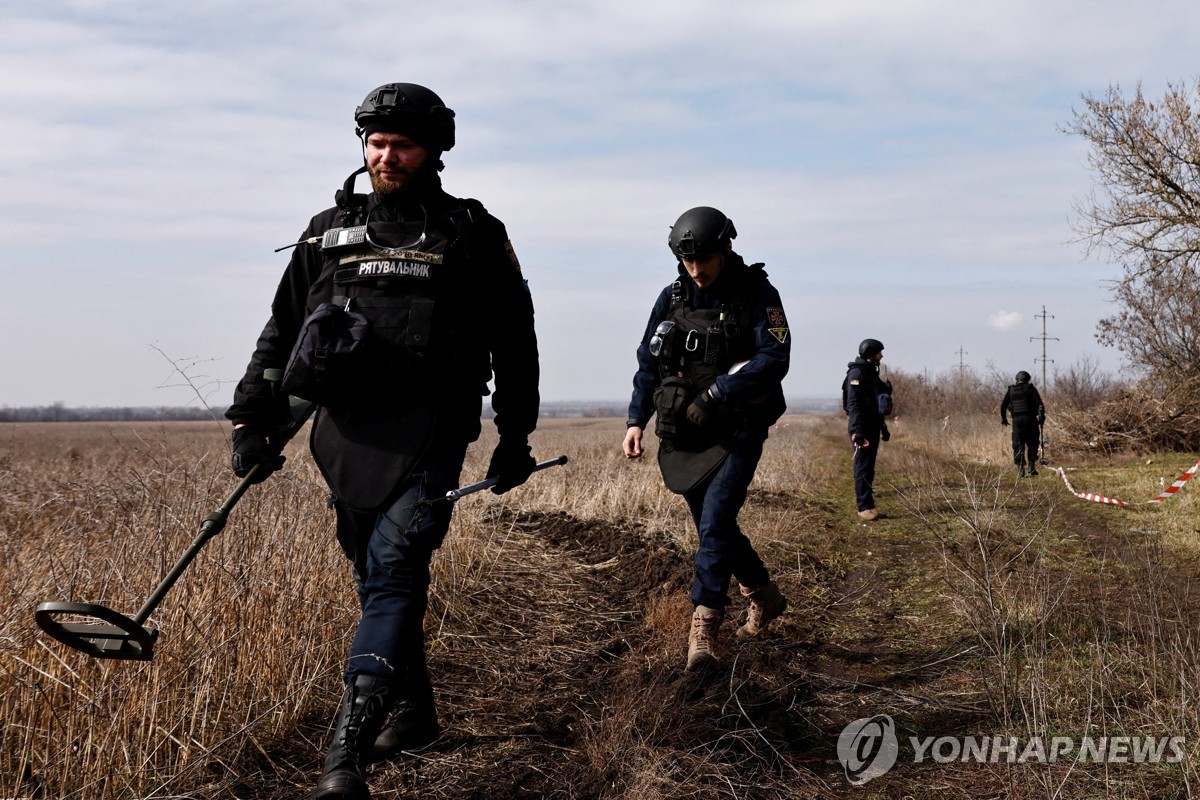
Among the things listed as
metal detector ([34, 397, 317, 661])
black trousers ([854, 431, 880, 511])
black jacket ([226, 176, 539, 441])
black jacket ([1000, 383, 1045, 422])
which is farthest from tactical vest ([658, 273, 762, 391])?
black jacket ([1000, 383, 1045, 422])

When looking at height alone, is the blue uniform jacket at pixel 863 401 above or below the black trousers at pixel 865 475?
above

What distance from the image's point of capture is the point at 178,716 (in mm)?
3494

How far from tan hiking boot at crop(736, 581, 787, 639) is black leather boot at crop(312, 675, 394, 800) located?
2600 millimetres

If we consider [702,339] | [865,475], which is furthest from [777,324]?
[865,475]

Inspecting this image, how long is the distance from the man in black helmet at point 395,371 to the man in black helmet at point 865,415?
8.43 metres

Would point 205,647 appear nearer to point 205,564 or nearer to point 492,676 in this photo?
point 205,564

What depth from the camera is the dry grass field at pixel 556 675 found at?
3252mm

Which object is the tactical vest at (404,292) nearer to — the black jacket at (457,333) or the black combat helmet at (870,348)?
the black jacket at (457,333)

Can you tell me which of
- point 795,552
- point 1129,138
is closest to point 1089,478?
point 1129,138

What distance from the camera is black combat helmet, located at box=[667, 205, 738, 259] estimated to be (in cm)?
495

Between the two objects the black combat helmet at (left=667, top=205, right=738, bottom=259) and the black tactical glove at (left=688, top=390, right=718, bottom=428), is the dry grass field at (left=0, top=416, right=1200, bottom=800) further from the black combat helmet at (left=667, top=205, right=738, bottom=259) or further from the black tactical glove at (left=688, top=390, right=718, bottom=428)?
the black combat helmet at (left=667, top=205, right=738, bottom=259)

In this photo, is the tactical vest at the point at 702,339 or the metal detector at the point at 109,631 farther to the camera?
the tactical vest at the point at 702,339

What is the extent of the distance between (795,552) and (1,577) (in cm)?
559

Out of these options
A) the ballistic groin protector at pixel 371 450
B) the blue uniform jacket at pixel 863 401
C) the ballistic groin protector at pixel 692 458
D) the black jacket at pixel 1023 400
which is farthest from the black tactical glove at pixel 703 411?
the black jacket at pixel 1023 400
